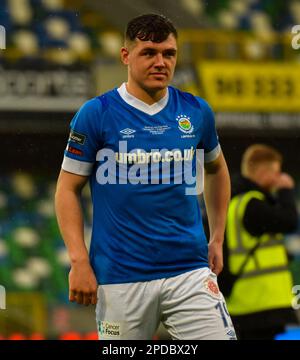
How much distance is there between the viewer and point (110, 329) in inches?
131

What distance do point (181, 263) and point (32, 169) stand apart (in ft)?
22.9

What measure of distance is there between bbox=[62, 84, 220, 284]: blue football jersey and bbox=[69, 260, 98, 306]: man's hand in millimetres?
90

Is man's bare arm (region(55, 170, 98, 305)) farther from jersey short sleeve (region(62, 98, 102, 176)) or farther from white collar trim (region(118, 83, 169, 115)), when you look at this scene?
white collar trim (region(118, 83, 169, 115))

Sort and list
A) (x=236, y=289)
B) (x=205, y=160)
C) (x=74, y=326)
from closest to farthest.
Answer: (x=205, y=160) < (x=236, y=289) < (x=74, y=326)

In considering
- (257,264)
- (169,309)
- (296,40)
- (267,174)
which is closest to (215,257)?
(169,309)

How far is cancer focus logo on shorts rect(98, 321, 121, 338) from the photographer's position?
131 inches

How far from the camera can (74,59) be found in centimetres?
931

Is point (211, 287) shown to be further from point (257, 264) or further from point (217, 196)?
point (257, 264)

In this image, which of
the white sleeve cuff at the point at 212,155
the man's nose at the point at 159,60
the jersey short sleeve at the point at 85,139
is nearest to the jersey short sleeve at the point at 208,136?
the white sleeve cuff at the point at 212,155

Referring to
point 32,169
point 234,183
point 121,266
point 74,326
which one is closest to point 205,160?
point 121,266

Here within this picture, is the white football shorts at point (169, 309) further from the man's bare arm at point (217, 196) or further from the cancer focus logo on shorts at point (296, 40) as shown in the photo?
the cancer focus logo on shorts at point (296, 40)

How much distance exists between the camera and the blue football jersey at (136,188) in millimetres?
3314

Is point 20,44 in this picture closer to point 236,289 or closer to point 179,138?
point 236,289

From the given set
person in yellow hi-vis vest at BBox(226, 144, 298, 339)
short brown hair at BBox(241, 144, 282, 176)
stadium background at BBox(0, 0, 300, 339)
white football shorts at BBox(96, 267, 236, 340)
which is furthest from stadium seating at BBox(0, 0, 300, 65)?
white football shorts at BBox(96, 267, 236, 340)
